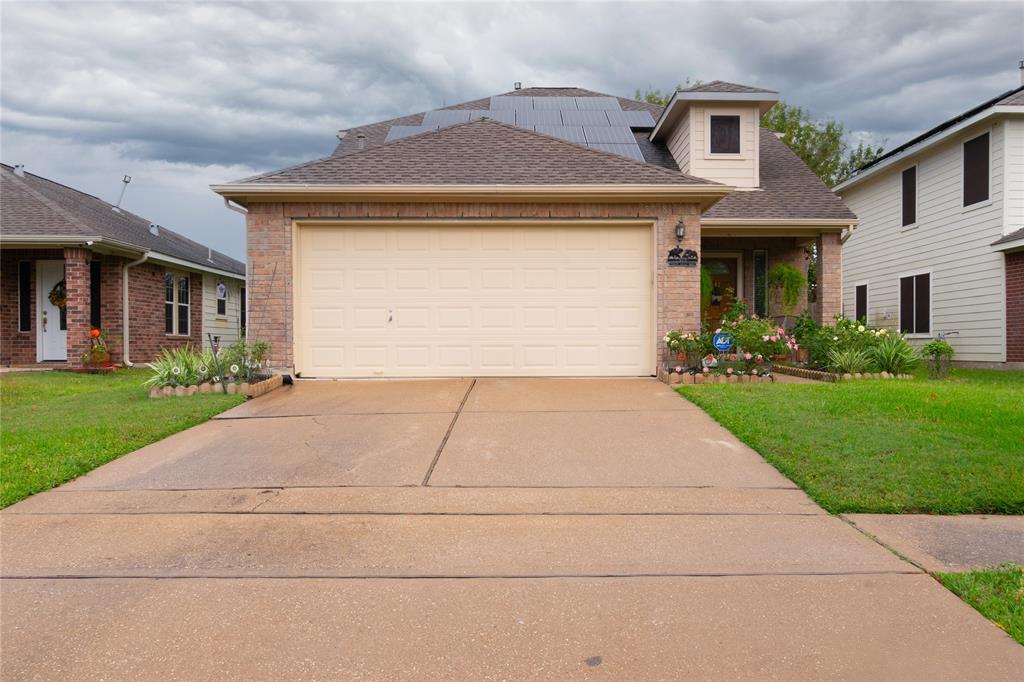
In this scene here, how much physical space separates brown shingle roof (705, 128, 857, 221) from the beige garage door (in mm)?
3660

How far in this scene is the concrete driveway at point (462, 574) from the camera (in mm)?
2785

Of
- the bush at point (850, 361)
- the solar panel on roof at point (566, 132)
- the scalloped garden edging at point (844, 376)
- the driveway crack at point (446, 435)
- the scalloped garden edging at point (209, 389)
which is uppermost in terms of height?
the solar panel on roof at point (566, 132)

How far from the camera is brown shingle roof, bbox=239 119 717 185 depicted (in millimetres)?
9867

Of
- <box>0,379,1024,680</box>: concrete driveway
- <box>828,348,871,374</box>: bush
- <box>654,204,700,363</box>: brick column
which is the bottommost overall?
<box>0,379,1024,680</box>: concrete driveway

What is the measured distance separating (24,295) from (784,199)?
55.3 ft

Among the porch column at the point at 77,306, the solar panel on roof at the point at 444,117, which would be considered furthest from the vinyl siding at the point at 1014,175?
the porch column at the point at 77,306

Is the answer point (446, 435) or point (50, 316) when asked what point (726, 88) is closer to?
point (446, 435)

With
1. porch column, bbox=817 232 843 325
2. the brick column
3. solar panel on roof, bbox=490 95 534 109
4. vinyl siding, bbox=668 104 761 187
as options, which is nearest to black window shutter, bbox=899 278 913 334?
porch column, bbox=817 232 843 325

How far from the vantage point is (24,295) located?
1500 cm

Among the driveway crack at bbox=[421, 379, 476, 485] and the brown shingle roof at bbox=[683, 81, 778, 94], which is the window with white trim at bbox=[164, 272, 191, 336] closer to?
the driveway crack at bbox=[421, 379, 476, 485]

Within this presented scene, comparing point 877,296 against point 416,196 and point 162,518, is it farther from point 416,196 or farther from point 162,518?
point 162,518

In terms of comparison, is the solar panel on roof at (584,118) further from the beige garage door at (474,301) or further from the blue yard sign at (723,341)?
the blue yard sign at (723,341)

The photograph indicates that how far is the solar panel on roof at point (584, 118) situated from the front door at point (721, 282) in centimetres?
451

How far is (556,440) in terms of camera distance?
6465 mm
